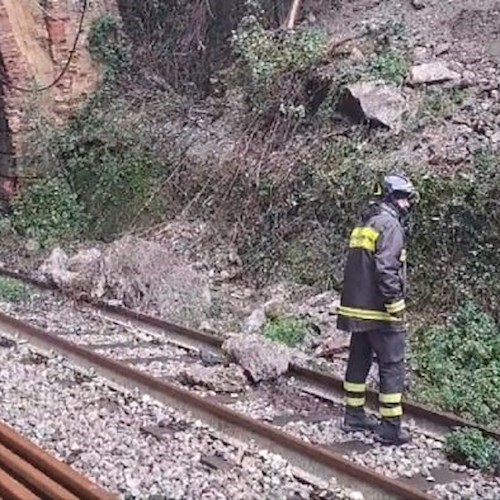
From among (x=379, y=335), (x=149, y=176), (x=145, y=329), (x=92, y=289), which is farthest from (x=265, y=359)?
(x=149, y=176)

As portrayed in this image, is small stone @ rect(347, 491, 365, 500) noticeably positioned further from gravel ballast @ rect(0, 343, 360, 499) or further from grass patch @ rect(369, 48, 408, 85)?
grass patch @ rect(369, 48, 408, 85)

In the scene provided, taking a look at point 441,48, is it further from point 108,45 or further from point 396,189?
point 396,189

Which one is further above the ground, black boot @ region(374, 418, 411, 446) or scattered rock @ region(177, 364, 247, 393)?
black boot @ region(374, 418, 411, 446)

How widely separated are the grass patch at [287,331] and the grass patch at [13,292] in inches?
141

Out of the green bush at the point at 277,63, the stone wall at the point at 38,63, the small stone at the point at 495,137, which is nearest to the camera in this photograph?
the small stone at the point at 495,137

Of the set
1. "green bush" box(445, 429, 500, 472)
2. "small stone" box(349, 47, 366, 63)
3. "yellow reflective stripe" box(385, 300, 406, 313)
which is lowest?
"green bush" box(445, 429, 500, 472)

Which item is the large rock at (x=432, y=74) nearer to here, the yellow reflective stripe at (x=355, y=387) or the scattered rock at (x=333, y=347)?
the scattered rock at (x=333, y=347)

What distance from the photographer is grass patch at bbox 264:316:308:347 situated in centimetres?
1022

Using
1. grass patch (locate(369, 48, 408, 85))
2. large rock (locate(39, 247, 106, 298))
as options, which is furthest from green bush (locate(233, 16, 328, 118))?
large rock (locate(39, 247, 106, 298))

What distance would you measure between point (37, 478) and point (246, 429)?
195cm

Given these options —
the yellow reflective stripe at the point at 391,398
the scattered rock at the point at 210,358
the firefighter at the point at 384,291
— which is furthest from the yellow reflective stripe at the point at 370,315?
the scattered rock at the point at 210,358

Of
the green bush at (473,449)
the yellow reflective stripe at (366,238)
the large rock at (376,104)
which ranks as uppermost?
the large rock at (376,104)

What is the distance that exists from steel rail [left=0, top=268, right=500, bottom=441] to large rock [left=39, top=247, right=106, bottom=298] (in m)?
0.16

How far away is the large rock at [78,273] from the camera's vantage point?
12414mm
